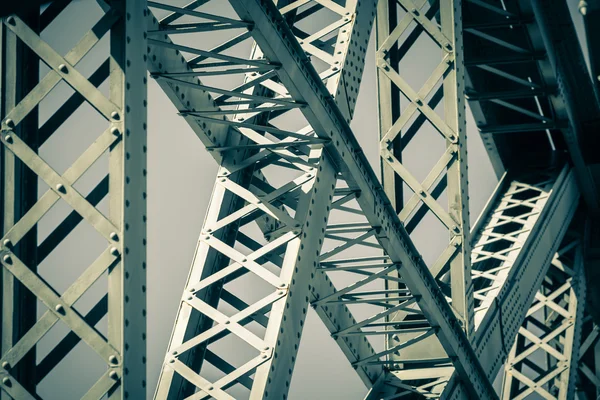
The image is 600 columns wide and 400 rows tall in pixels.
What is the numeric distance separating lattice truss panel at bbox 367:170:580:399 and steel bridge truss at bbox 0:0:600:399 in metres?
0.03

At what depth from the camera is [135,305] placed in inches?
160

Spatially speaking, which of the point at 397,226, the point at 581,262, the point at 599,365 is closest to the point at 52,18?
the point at 397,226

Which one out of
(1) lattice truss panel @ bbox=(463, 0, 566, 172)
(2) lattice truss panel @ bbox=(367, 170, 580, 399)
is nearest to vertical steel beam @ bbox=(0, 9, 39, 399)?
(2) lattice truss panel @ bbox=(367, 170, 580, 399)

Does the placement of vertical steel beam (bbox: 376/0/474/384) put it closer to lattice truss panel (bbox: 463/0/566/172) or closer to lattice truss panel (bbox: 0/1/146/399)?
lattice truss panel (bbox: 463/0/566/172)

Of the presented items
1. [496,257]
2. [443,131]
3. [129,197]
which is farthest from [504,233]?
[129,197]

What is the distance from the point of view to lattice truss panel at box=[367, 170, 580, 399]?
8984 mm

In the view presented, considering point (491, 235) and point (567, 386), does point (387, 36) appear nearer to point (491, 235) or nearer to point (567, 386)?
point (491, 235)

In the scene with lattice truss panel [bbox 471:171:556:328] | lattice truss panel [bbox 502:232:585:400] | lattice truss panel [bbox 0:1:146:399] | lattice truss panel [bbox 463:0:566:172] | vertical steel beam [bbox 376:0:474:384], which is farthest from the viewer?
lattice truss panel [bbox 502:232:585:400]

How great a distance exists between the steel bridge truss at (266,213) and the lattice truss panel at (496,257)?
3 cm

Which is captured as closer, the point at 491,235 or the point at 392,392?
the point at 392,392

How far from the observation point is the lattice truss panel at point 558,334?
44.3 feet

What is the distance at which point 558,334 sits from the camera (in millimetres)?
14203

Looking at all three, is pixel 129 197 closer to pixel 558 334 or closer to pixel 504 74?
pixel 504 74

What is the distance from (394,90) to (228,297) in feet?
10.7
